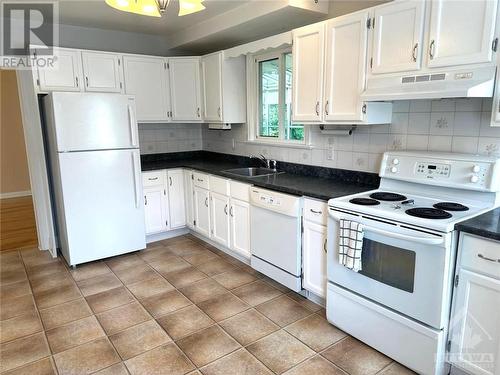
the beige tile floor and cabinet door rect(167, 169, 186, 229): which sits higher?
cabinet door rect(167, 169, 186, 229)

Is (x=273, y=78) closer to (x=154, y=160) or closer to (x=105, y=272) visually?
(x=154, y=160)

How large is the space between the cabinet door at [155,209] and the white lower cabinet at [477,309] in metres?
3.20

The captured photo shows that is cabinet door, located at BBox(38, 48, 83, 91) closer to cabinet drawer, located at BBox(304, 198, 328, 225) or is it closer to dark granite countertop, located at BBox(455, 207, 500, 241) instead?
cabinet drawer, located at BBox(304, 198, 328, 225)

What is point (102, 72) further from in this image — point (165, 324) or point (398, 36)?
point (398, 36)

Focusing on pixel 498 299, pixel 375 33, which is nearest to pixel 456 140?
pixel 375 33

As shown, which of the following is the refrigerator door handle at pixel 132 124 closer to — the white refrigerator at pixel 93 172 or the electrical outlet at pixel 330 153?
the white refrigerator at pixel 93 172

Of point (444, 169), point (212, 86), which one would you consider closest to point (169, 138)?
point (212, 86)

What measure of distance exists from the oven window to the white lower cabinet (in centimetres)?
23

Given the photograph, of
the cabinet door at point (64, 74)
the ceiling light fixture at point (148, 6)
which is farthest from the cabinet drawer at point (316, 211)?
the cabinet door at point (64, 74)

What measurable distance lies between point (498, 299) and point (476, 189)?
0.66 meters

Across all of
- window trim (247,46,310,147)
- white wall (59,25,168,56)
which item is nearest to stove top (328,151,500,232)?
window trim (247,46,310,147)

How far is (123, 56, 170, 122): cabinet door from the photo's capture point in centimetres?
410

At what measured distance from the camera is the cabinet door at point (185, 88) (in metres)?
4.30

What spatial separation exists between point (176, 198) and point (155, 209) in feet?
0.96
